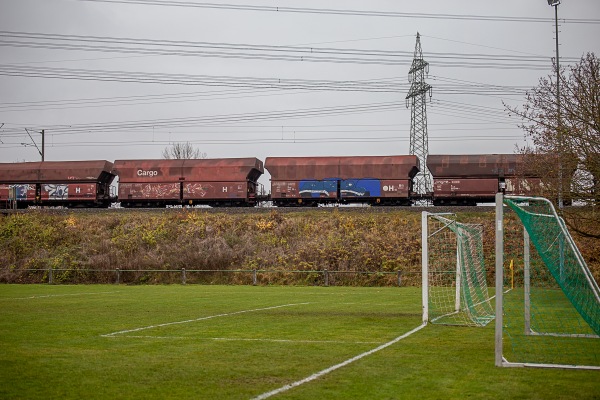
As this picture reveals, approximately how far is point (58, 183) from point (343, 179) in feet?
76.1

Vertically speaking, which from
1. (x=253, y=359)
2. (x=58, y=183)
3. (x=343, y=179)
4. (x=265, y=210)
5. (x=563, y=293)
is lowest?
(x=253, y=359)

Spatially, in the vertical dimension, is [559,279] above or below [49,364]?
above

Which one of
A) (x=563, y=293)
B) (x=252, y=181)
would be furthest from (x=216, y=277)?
(x=563, y=293)

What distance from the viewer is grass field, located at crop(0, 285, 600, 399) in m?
8.41

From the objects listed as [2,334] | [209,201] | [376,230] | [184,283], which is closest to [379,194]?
[376,230]

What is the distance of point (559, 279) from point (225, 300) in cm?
1588

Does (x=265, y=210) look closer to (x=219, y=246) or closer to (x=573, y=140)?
(x=219, y=246)

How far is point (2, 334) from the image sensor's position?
1412 centimetres

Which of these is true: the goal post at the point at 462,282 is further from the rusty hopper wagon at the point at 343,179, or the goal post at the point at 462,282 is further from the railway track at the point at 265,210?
the rusty hopper wagon at the point at 343,179

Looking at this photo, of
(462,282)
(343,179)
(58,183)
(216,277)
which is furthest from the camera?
(58,183)

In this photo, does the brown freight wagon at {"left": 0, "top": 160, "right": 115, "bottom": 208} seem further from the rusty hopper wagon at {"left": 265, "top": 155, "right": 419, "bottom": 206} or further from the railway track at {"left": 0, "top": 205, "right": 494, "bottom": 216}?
the rusty hopper wagon at {"left": 265, "top": 155, "right": 419, "bottom": 206}

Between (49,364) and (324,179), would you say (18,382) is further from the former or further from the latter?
(324,179)

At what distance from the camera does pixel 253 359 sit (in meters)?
10.9

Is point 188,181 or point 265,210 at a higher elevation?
point 188,181
